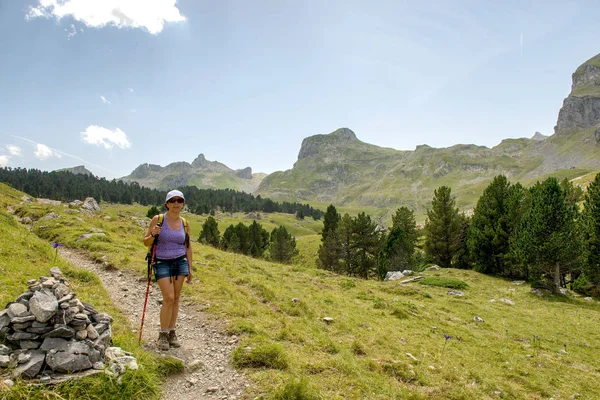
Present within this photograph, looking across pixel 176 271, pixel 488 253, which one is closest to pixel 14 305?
pixel 176 271

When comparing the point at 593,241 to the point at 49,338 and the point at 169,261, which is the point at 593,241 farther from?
the point at 49,338

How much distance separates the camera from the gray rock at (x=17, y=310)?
5.30 metres

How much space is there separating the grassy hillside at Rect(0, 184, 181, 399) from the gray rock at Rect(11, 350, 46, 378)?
0.19m

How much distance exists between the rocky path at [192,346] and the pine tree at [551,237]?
111 feet

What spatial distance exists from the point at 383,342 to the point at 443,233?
45.1 metres

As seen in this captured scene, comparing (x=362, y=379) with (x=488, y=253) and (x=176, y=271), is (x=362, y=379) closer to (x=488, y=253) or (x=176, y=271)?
(x=176, y=271)

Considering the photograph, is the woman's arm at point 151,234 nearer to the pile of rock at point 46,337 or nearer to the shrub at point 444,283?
the pile of rock at point 46,337

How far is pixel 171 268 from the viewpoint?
7.84 metres

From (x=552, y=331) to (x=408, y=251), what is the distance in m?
25.7

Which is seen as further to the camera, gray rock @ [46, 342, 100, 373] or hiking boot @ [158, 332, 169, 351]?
hiking boot @ [158, 332, 169, 351]

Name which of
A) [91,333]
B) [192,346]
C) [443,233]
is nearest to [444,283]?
[443,233]

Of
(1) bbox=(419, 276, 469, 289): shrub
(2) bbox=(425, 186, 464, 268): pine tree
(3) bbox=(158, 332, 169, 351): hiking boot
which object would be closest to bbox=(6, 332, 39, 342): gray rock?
(3) bbox=(158, 332, 169, 351): hiking boot

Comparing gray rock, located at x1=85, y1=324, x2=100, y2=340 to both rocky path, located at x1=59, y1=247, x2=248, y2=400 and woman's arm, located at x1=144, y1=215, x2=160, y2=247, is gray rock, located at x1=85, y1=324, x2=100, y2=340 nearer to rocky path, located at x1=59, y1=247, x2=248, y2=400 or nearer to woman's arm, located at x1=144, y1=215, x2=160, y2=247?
rocky path, located at x1=59, y1=247, x2=248, y2=400

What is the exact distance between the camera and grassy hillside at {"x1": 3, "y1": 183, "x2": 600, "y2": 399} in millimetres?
7582
